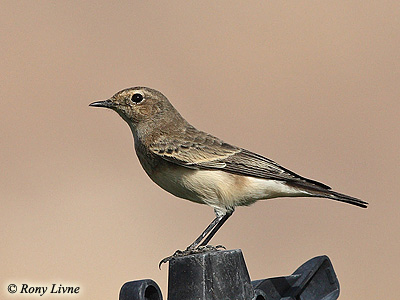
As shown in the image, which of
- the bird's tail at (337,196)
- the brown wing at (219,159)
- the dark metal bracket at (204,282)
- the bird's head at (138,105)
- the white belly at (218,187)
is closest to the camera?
the dark metal bracket at (204,282)

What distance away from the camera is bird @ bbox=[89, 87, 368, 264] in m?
4.18

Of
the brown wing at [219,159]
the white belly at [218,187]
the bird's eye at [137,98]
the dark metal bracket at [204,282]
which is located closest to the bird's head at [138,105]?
the bird's eye at [137,98]

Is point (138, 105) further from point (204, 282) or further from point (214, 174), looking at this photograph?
point (204, 282)

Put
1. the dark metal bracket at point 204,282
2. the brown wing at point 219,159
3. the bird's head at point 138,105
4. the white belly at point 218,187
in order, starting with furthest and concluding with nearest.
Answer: the bird's head at point 138,105, the brown wing at point 219,159, the white belly at point 218,187, the dark metal bracket at point 204,282

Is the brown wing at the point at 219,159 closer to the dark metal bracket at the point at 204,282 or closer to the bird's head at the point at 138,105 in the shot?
the bird's head at the point at 138,105

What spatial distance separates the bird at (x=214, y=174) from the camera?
4.18m

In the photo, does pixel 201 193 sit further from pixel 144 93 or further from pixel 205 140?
pixel 144 93

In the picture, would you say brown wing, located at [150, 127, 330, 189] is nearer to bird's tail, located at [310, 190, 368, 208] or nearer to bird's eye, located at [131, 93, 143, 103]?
bird's tail, located at [310, 190, 368, 208]

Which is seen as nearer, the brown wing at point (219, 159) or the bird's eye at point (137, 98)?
the brown wing at point (219, 159)

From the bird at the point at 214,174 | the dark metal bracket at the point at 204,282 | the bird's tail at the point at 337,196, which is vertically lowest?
the dark metal bracket at the point at 204,282

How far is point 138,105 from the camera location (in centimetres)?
479

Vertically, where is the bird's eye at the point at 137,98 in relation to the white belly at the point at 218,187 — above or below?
above

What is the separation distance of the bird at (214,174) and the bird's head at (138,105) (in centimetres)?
11

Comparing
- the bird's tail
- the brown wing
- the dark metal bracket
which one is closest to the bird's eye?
the brown wing
